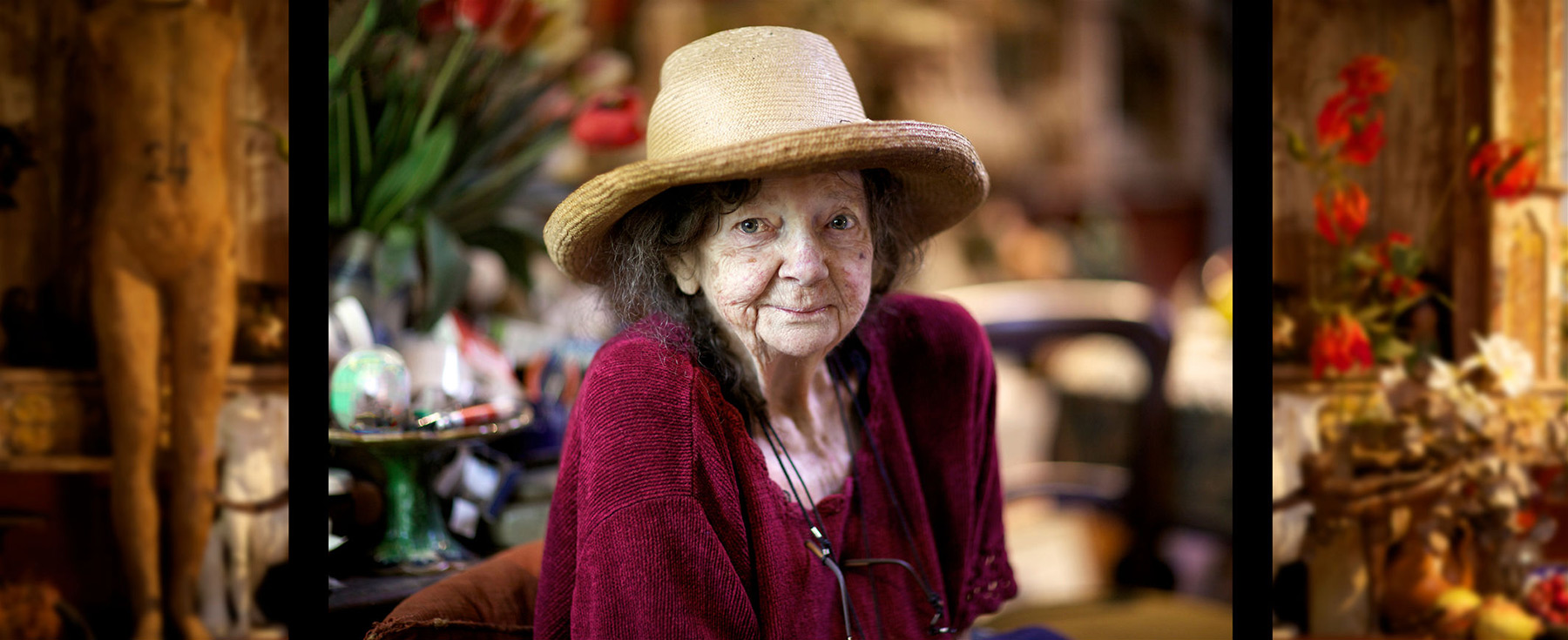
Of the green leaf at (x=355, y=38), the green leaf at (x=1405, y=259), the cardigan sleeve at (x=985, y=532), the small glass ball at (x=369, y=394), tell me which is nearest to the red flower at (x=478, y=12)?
the green leaf at (x=355, y=38)

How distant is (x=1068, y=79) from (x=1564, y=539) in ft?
11.7

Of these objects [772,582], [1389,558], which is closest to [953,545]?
[772,582]

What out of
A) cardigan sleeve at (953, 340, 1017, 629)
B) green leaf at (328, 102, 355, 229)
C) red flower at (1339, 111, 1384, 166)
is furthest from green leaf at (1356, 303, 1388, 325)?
green leaf at (328, 102, 355, 229)

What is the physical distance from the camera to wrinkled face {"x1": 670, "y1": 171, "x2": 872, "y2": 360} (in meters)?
0.93

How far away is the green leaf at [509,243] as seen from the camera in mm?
1716

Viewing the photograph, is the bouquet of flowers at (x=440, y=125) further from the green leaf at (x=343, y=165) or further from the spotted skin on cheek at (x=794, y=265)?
the spotted skin on cheek at (x=794, y=265)

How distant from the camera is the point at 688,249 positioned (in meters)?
1.00

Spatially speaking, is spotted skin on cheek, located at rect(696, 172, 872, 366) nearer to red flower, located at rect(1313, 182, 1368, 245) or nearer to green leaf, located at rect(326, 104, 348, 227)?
green leaf, located at rect(326, 104, 348, 227)

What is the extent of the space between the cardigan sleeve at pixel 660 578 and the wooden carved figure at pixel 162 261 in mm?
667

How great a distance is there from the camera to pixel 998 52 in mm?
4824

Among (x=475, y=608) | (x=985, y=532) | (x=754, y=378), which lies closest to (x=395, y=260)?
(x=475, y=608)

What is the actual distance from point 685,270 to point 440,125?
29.2 inches

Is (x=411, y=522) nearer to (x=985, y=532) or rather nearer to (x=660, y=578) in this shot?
(x=660, y=578)

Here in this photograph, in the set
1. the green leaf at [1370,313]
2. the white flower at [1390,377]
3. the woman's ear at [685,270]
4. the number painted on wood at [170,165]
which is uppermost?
the number painted on wood at [170,165]
